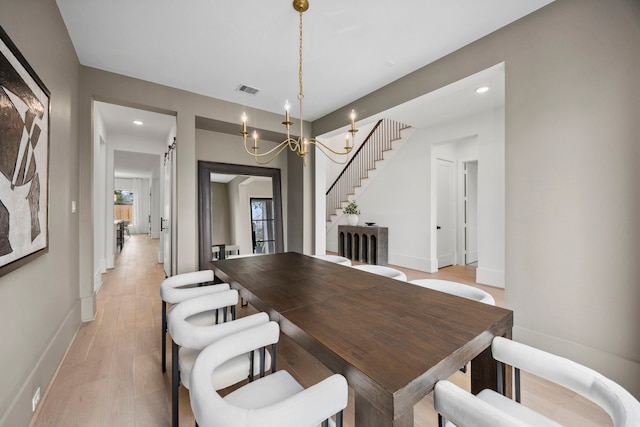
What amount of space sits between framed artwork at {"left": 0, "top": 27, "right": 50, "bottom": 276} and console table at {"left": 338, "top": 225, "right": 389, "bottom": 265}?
4.87 m

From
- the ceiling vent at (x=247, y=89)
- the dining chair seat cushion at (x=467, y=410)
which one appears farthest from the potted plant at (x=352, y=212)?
the dining chair seat cushion at (x=467, y=410)

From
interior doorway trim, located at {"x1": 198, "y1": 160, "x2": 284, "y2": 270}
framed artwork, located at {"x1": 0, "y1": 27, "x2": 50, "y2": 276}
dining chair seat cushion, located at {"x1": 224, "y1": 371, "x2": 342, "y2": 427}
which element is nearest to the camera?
dining chair seat cushion, located at {"x1": 224, "y1": 371, "x2": 342, "y2": 427}

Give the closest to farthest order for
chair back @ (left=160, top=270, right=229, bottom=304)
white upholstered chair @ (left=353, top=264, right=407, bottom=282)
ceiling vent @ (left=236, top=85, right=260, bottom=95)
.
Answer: chair back @ (left=160, top=270, right=229, bottom=304)
white upholstered chair @ (left=353, top=264, right=407, bottom=282)
ceiling vent @ (left=236, top=85, right=260, bottom=95)

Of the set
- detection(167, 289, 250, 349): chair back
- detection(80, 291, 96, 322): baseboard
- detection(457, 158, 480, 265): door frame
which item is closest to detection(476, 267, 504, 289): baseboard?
detection(457, 158, 480, 265): door frame

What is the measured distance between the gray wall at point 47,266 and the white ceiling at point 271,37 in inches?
14.8

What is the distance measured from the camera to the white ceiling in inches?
78.8

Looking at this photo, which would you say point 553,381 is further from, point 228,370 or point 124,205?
point 124,205

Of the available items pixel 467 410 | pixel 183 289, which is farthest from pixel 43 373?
pixel 467 410

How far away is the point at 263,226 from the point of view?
458 cm

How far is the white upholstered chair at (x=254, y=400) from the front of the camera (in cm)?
71

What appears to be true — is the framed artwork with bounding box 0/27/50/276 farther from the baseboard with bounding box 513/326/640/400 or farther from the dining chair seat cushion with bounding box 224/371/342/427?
the baseboard with bounding box 513/326/640/400

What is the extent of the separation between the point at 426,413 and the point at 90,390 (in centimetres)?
218

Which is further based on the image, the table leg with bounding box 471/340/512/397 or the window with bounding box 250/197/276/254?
the window with bounding box 250/197/276/254

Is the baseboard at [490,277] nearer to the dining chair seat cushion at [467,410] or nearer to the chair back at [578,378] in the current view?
the chair back at [578,378]
